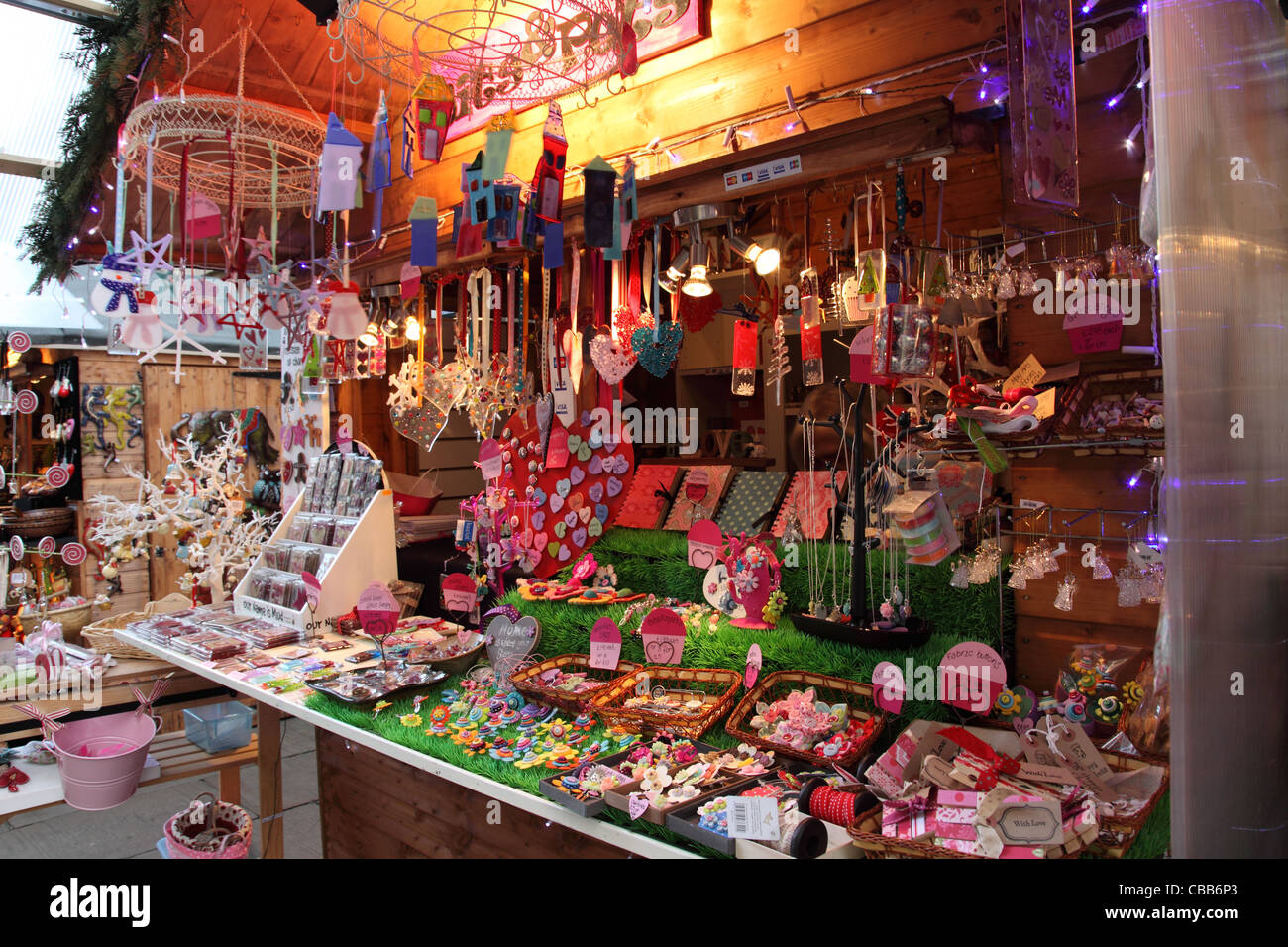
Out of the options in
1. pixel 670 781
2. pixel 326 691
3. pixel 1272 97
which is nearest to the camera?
pixel 1272 97

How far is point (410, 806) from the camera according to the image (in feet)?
9.98

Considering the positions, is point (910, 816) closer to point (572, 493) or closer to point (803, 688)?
point (803, 688)

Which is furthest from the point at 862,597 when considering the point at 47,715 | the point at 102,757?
the point at 47,715

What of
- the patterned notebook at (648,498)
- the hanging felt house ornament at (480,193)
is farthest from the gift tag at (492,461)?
the hanging felt house ornament at (480,193)

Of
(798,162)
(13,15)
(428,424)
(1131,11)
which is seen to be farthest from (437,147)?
(13,15)

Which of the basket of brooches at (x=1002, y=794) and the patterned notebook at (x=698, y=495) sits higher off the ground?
the patterned notebook at (x=698, y=495)

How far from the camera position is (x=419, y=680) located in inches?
107

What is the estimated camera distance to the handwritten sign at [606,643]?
8.31ft

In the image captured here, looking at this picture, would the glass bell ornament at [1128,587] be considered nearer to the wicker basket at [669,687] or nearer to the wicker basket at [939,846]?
the wicker basket at [939,846]

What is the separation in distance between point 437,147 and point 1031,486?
75.1 inches

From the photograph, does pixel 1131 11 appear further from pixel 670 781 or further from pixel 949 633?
pixel 670 781

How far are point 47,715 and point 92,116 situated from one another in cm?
262

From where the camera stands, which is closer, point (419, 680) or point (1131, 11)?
point (1131, 11)

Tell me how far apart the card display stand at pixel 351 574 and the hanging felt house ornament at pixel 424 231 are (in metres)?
1.42
